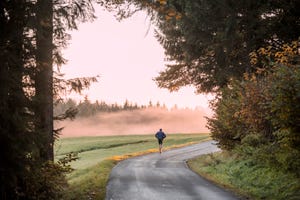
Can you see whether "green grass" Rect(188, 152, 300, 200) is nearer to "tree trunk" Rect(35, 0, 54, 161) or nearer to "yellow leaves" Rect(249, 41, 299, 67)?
"yellow leaves" Rect(249, 41, 299, 67)

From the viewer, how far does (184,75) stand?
27344 mm

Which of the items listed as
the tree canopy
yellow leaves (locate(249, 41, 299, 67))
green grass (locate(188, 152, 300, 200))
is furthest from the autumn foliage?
the tree canopy

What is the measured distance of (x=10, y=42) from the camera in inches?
293

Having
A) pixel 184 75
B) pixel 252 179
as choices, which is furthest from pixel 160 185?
pixel 184 75

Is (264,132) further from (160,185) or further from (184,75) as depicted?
(184,75)

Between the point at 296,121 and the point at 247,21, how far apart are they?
35.9ft

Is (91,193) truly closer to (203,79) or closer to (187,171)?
(187,171)

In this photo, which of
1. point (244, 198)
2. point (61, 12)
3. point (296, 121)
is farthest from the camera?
point (244, 198)

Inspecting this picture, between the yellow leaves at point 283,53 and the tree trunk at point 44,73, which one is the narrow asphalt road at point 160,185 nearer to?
the tree trunk at point 44,73

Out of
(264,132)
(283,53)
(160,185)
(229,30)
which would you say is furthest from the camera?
(229,30)

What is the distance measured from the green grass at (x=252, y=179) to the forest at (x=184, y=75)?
57 cm

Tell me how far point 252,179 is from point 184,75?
12.8m

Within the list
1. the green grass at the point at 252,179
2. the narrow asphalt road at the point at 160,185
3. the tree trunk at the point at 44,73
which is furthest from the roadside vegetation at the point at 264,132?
the tree trunk at the point at 44,73

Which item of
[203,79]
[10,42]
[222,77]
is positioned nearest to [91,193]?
[10,42]
